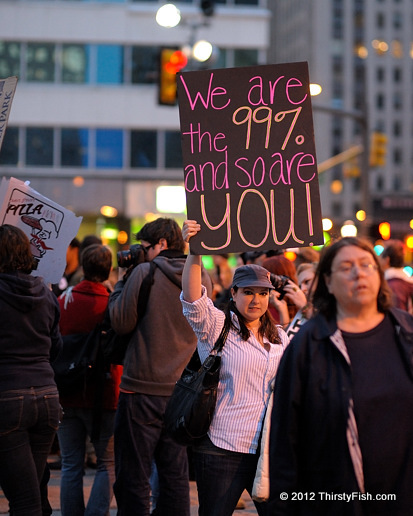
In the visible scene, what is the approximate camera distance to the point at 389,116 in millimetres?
104938

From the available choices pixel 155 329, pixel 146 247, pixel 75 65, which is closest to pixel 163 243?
pixel 146 247

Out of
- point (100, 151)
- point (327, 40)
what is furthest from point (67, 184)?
point (327, 40)

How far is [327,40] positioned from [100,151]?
3026 inches

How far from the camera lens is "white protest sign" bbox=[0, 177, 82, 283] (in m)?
6.02

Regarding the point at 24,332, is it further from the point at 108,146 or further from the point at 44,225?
the point at 108,146

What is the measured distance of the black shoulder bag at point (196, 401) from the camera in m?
4.54

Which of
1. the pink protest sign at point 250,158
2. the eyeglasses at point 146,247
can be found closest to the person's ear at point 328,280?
the pink protest sign at point 250,158

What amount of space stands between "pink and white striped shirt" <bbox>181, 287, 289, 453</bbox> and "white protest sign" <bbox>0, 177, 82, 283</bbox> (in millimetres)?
1722

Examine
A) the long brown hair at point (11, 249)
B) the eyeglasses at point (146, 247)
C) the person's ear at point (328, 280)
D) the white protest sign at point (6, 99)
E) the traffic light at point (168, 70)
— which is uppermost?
the traffic light at point (168, 70)

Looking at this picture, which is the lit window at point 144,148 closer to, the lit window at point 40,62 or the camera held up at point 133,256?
the lit window at point 40,62

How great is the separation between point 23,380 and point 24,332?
0.87ft

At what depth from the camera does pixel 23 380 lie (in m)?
4.84

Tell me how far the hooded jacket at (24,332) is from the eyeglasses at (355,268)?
2110mm

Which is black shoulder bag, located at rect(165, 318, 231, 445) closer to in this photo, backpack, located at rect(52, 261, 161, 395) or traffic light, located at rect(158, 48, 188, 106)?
backpack, located at rect(52, 261, 161, 395)
